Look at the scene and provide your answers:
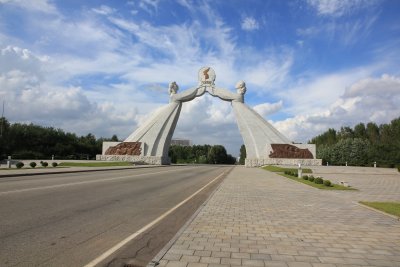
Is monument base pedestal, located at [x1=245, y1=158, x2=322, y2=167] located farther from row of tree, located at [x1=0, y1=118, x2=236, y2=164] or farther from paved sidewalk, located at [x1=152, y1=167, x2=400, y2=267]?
paved sidewalk, located at [x1=152, y1=167, x2=400, y2=267]

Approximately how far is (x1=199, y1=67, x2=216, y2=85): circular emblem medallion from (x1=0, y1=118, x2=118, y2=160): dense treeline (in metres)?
27.6

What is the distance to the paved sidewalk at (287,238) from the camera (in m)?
5.26

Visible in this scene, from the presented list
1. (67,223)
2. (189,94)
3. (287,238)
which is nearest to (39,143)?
(189,94)

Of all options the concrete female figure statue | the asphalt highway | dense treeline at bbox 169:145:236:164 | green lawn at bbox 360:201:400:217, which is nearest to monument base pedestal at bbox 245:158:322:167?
the concrete female figure statue

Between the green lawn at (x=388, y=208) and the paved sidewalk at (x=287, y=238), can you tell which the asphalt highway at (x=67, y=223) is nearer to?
the paved sidewalk at (x=287, y=238)

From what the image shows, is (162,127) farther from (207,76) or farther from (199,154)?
(199,154)

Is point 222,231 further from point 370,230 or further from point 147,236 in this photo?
point 370,230

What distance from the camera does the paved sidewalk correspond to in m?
5.26

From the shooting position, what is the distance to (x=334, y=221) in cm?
848

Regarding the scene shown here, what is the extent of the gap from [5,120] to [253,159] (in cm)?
4071

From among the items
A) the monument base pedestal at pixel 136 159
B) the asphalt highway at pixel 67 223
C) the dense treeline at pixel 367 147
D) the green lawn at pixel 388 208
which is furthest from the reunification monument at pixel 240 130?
the asphalt highway at pixel 67 223

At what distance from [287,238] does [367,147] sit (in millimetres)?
67731

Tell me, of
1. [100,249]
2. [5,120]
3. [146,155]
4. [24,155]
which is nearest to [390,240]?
[100,249]

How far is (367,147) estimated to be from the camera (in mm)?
68062
